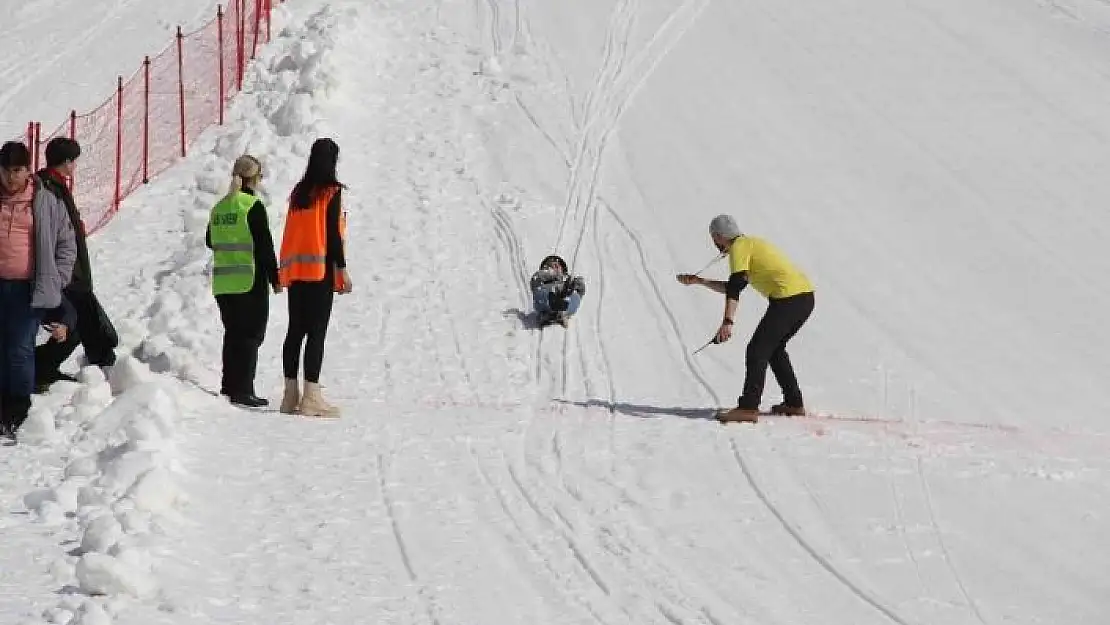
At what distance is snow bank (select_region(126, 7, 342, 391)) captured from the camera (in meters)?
10.6

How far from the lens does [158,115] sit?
17.3m

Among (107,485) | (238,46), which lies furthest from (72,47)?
(107,485)

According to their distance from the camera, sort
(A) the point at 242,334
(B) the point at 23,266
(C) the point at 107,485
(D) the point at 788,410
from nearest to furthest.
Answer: (C) the point at 107,485
(B) the point at 23,266
(A) the point at 242,334
(D) the point at 788,410

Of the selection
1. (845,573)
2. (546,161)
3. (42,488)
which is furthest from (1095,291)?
(42,488)

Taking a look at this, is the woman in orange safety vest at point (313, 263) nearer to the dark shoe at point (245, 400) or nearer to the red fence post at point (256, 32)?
the dark shoe at point (245, 400)

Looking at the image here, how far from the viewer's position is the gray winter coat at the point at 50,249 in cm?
821

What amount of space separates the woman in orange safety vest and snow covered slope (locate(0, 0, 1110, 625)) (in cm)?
35

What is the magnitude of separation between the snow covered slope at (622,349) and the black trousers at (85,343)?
500 mm

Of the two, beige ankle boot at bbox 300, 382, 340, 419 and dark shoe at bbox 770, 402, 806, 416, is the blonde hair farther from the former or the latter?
dark shoe at bbox 770, 402, 806, 416

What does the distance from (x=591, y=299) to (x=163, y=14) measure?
14.0 metres

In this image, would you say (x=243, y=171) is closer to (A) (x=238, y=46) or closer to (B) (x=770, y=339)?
(B) (x=770, y=339)

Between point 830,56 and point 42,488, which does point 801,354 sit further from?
point 830,56

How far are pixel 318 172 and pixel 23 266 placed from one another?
1854 mm

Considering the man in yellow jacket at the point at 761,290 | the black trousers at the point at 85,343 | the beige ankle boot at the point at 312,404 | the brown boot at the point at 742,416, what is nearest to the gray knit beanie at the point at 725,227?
the man in yellow jacket at the point at 761,290
